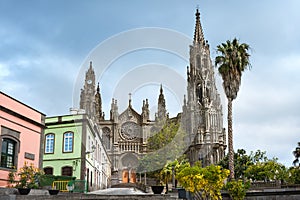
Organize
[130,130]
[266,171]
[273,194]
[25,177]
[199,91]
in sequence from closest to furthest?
[25,177]
[273,194]
[266,171]
[199,91]
[130,130]

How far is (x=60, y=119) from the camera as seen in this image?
27703 mm

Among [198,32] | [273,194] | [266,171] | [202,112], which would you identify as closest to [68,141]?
[273,194]

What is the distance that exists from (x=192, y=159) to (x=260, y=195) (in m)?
42.9

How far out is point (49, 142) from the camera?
2800 centimetres

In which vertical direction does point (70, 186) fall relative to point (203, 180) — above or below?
below

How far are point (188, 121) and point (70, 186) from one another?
49151 millimetres

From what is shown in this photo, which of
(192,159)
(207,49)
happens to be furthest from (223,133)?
(207,49)

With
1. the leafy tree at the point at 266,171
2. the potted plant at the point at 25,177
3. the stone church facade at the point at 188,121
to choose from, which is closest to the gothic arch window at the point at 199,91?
the stone church facade at the point at 188,121

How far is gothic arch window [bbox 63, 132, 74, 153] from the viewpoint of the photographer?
27186mm

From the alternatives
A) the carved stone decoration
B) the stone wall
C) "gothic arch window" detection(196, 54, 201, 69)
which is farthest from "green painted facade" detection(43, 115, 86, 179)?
"gothic arch window" detection(196, 54, 201, 69)

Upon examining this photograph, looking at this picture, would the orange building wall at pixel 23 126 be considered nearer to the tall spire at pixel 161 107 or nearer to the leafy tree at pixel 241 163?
the leafy tree at pixel 241 163

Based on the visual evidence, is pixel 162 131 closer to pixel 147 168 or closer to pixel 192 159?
pixel 147 168

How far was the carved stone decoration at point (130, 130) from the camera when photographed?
2840 inches

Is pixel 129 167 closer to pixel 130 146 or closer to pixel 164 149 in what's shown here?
pixel 130 146
